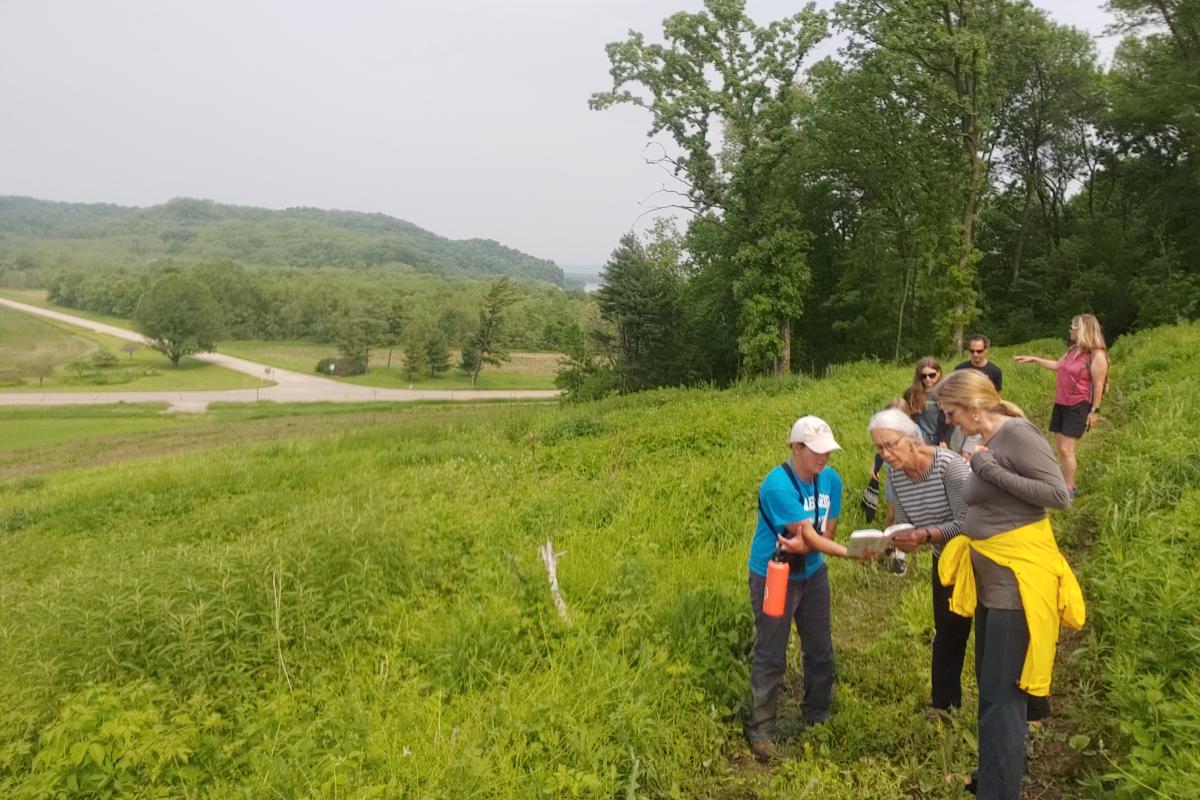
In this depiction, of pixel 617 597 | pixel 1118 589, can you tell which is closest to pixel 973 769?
pixel 1118 589

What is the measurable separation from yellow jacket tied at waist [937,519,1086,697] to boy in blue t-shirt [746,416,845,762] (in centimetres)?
89

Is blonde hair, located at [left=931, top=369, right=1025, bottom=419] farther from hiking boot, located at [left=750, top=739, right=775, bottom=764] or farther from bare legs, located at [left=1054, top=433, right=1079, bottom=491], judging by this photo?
bare legs, located at [left=1054, top=433, right=1079, bottom=491]

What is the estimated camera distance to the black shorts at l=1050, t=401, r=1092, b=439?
20.6 ft

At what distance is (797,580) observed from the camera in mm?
3768

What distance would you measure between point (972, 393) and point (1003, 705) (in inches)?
53.9

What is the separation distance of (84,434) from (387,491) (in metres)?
34.0

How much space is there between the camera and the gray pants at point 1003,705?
2.84 meters

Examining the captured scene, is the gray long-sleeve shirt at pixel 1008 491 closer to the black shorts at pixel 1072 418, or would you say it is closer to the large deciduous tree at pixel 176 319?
the black shorts at pixel 1072 418

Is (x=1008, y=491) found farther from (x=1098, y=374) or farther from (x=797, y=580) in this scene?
(x=1098, y=374)

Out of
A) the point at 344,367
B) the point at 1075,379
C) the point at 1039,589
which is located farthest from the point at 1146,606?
the point at 344,367

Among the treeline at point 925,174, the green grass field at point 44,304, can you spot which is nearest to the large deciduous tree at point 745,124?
the treeline at point 925,174

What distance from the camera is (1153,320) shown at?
21.4 metres

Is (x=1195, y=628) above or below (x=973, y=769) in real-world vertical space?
above

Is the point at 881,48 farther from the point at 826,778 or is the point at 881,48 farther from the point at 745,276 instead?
the point at 826,778
